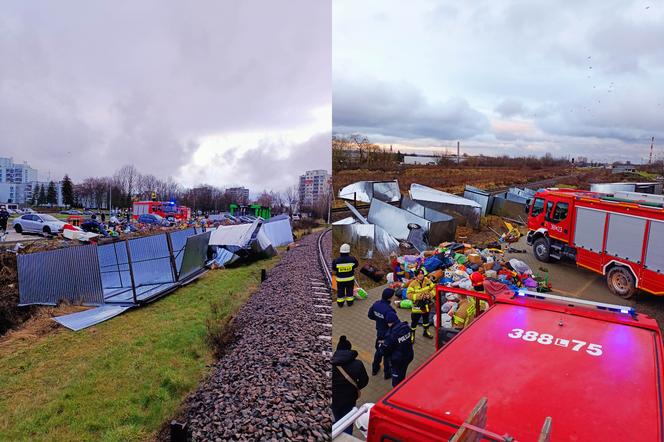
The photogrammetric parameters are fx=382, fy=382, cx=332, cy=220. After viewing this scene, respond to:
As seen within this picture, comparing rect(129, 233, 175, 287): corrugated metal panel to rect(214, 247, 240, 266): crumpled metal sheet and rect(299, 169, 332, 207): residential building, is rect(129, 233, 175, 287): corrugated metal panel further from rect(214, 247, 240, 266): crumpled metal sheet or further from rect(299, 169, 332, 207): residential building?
rect(299, 169, 332, 207): residential building

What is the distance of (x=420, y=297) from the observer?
3.33 m

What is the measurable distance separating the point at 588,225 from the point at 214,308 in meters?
5.07

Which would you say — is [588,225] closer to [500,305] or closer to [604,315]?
[604,315]

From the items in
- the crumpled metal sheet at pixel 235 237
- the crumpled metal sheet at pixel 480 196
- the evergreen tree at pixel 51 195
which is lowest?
the crumpled metal sheet at pixel 235 237

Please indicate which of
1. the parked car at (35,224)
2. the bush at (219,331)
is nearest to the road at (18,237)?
the parked car at (35,224)

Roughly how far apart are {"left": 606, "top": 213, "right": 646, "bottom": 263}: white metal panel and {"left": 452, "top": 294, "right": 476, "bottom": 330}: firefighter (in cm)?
113

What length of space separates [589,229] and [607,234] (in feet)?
0.48

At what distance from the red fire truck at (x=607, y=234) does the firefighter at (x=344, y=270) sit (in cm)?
141

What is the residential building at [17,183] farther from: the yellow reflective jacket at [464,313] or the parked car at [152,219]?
the yellow reflective jacket at [464,313]

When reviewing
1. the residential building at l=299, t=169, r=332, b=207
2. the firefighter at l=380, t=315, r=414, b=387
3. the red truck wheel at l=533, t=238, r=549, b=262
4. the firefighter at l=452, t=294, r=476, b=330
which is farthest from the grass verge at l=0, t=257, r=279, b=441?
the red truck wheel at l=533, t=238, r=549, b=262

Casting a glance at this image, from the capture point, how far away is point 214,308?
5945 mm

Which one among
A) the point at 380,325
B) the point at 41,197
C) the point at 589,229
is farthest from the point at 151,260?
the point at 589,229

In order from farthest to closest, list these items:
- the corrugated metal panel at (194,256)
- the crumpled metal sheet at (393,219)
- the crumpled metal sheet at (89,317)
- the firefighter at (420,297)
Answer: the corrugated metal panel at (194,256)
the crumpled metal sheet at (89,317)
the firefighter at (420,297)
the crumpled metal sheet at (393,219)

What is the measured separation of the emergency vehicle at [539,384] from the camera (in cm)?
133
